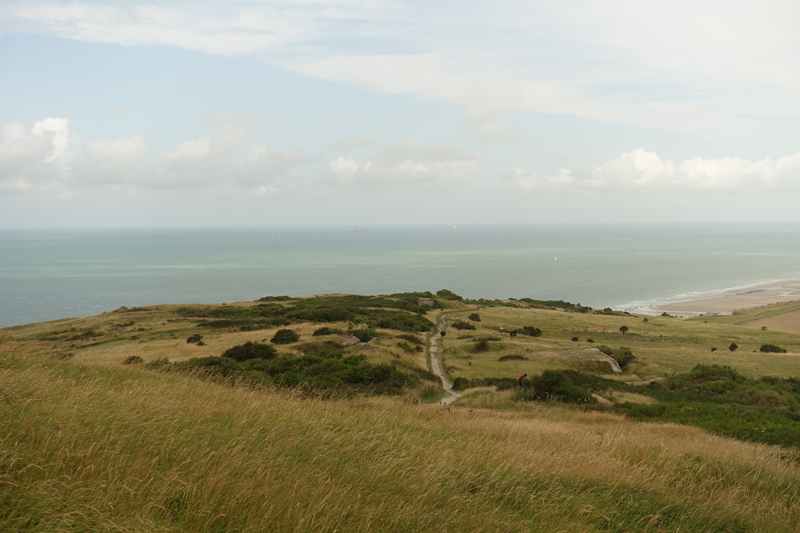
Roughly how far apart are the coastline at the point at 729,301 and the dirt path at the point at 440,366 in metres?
60.9

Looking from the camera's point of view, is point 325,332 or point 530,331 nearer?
point 325,332

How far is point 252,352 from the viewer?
2811cm

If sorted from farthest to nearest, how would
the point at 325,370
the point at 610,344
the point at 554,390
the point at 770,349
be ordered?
the point at 610,344 → the point at 770,349 → the point at 325,370 → the point at 554,390

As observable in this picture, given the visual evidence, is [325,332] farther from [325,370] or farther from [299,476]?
[299,476]

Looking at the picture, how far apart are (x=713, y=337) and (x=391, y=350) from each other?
4463cm

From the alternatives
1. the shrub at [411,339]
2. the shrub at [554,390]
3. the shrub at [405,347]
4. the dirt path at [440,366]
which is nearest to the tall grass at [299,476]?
the shrub at [554,390]

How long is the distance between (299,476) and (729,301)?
416 ft

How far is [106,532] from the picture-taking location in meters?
3.30

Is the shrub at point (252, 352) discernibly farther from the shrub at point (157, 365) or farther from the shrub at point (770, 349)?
the shrub at point (770, 349)

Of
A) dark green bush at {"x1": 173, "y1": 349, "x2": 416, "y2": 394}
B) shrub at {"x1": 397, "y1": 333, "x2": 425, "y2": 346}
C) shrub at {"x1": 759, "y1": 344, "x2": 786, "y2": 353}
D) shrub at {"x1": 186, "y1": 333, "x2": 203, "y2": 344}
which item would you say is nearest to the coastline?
shrub at {"x1": 759, "y1": 344, "x2": 786, "y2": 353}

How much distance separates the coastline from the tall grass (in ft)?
327

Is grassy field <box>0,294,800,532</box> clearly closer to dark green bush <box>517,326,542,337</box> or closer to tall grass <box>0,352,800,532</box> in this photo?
tall grass <box>0,352,800,532</box>

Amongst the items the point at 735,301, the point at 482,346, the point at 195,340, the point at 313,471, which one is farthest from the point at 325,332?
the point at 735,301

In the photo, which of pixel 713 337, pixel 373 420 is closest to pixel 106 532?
pixel 373 420
